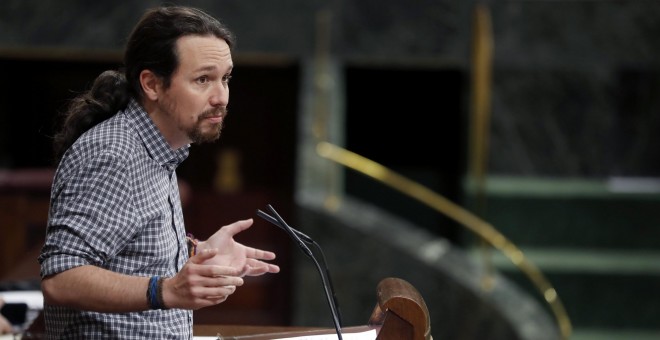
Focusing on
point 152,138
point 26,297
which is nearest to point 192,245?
point 152,138

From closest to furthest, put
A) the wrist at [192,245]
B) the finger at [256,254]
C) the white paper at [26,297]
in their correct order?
the finger at [256,254], the wrist at [192,245], the white paper at [26,297]

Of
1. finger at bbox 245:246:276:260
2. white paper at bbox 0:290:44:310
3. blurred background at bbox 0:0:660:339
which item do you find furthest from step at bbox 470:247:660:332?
finger at bbox 245:246:276:260

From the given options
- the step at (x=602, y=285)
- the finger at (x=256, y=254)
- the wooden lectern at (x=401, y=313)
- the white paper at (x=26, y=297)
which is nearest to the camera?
the wooden lectern at (x=401, y=313)

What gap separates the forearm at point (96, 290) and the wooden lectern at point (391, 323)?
0.36 m

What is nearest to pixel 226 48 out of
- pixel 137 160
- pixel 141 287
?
pixel 137 160

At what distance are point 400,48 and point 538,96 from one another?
92cm

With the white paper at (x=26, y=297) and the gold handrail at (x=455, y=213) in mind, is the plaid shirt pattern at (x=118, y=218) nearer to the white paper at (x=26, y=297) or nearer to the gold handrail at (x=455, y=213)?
the white paper at (x=26, y=297)

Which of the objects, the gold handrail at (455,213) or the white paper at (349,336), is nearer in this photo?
the white paper at (349,336)

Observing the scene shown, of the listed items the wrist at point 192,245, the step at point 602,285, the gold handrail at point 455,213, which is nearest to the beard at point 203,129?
the wrist at point 192,245

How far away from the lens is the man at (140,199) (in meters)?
1.72

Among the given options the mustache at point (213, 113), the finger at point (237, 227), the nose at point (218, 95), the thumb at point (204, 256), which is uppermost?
the nose at point (218, 95)

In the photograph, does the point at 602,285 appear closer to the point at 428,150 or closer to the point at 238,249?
the point at 428,150

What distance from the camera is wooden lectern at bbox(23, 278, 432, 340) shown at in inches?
73.1

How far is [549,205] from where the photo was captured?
6480 mm
